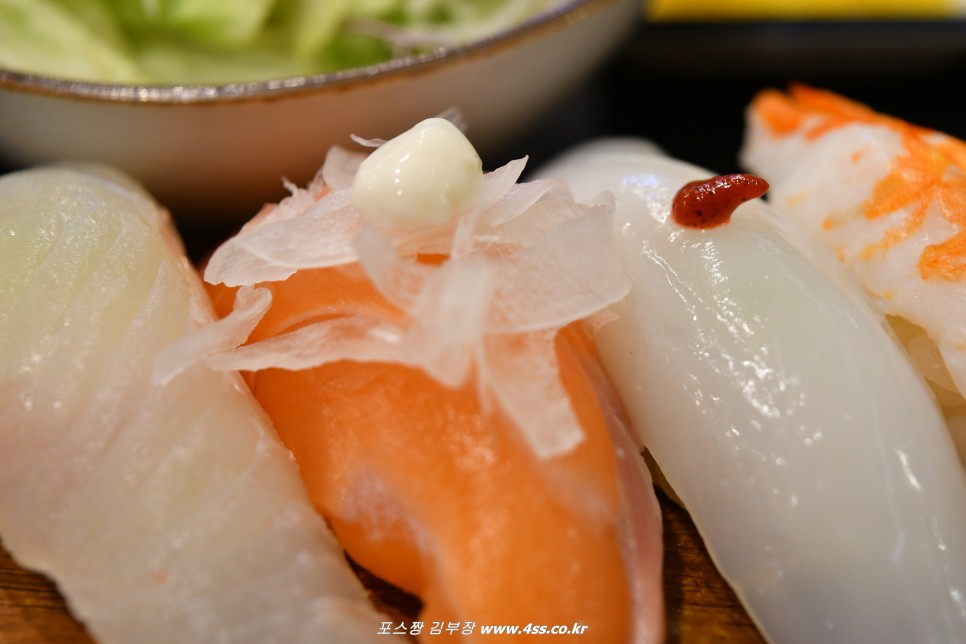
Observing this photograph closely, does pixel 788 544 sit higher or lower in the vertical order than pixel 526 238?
lower

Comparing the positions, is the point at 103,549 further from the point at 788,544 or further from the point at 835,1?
the point at 835,1

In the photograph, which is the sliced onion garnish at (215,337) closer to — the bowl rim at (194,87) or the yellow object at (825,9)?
the bowl rim at (194,87)

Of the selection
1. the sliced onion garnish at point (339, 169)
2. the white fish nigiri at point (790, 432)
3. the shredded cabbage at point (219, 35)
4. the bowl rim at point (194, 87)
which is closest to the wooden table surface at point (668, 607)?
the white fish nigiri at point (790, 432)

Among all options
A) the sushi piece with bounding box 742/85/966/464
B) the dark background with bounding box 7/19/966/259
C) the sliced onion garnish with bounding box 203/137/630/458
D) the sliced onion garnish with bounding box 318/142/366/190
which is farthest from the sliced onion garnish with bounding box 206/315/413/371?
the dark background with bounding box 7/19/966/259

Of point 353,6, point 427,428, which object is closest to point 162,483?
point 427,428

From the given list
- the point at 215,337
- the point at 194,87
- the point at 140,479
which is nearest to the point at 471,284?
the point at 215,337
